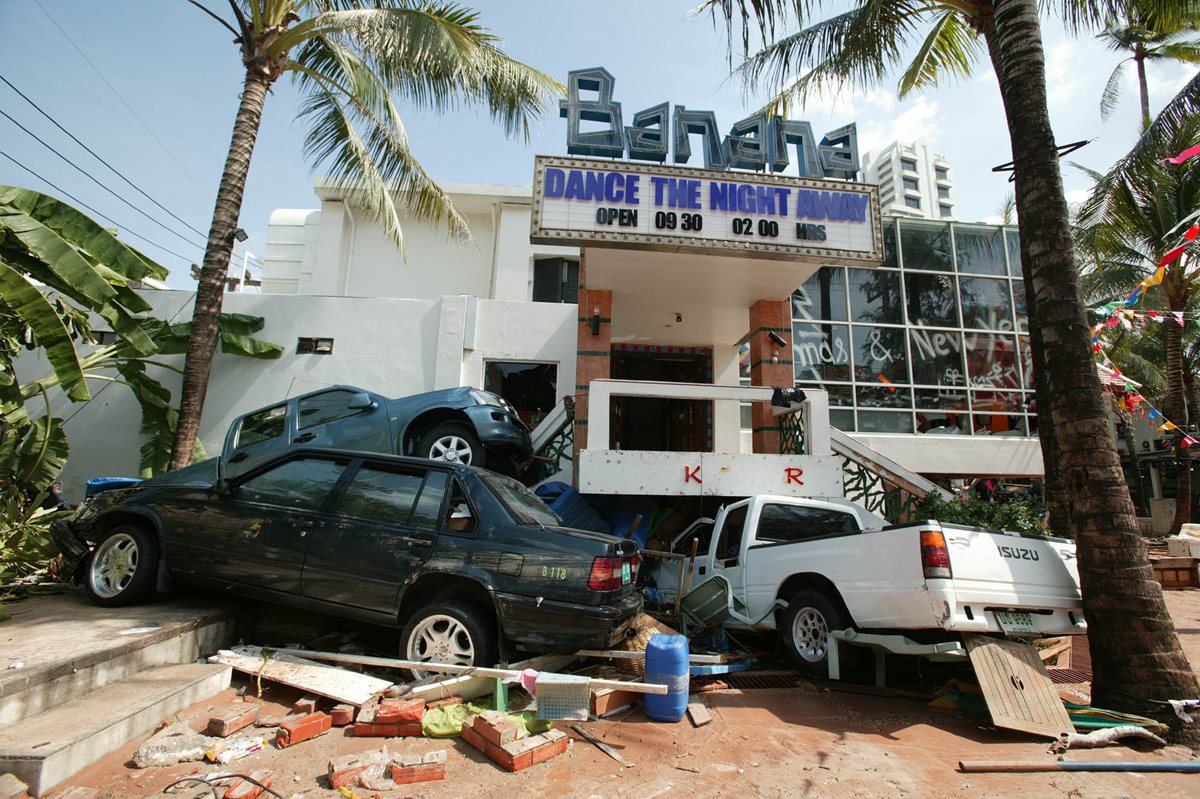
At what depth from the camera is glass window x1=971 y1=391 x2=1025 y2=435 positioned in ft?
47.2

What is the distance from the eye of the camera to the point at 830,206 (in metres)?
9.33

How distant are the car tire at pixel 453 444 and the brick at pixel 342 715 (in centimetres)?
360

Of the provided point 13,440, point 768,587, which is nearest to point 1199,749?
point 768,587

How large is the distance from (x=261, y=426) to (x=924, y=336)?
13.8m

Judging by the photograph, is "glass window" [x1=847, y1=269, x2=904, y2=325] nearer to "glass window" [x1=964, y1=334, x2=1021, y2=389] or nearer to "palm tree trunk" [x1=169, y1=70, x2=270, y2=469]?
"glass window" [x1=964, y1=334, x2=1021, y2=389]

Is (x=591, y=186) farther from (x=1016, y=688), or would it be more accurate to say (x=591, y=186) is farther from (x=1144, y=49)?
(x=1144, y=49)

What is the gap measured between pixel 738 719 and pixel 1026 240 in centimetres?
487

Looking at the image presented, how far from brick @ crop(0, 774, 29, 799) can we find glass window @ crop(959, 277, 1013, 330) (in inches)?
663

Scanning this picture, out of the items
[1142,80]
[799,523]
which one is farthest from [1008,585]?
[1142,80]

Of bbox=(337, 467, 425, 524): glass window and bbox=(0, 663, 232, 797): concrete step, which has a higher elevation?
bbox=(337, 467, 425, 524): glass window

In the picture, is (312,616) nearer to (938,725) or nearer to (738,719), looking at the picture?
(738,719)

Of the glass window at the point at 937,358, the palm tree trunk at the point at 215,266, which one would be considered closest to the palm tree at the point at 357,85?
the palm tree trunk at the point at 215,266

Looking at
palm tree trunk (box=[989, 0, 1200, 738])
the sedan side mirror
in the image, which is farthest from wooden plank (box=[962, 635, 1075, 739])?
the sedan side mirror

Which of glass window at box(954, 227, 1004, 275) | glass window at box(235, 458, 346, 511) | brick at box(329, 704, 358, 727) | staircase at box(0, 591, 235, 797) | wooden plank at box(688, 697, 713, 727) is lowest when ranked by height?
wooden plank at box(688, 697, 713, 727)
